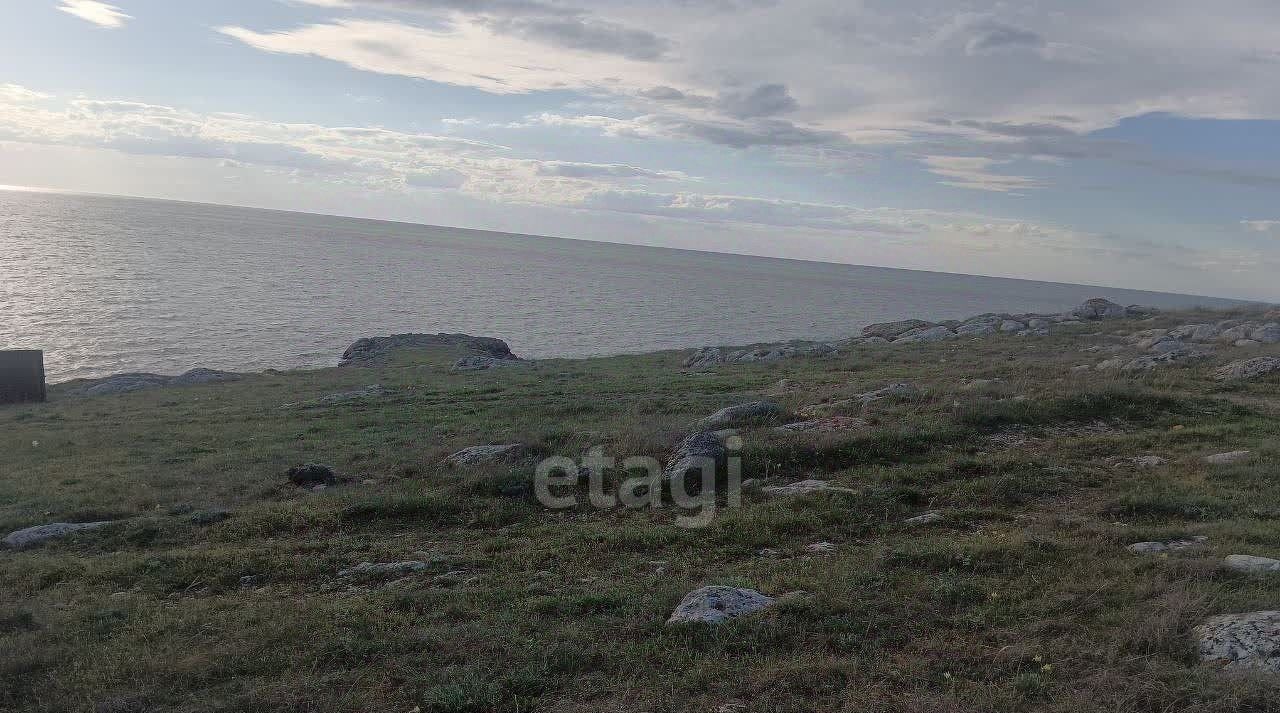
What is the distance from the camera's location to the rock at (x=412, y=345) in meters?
52.2

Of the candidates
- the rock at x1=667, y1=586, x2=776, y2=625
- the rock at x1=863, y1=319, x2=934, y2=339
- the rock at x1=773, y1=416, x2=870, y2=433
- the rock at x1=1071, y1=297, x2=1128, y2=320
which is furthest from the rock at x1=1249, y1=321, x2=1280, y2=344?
the rock at x1=667, y1=586, x2=776, y2=625

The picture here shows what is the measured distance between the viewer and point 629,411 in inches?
952

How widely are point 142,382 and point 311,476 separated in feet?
99.0

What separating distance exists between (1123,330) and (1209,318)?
23.3 feet

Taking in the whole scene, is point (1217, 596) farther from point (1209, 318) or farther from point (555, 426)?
point (1209, 318)

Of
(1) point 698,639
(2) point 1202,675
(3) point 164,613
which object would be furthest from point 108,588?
(2) point 1202,675

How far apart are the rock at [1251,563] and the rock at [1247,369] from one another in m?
17.7

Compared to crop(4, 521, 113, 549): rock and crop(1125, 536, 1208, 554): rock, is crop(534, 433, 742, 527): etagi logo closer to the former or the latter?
crop(1125, 536, 1208, 554): rock

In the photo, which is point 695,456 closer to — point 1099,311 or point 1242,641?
point 1242,641

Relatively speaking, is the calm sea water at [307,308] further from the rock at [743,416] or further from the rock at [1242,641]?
the rock at [1242,641]

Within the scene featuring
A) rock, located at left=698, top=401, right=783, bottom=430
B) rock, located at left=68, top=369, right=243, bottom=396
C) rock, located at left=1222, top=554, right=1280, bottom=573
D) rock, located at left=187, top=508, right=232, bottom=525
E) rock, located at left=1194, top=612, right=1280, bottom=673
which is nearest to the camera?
rock, located at left=1194, top=612, right=1280, bottom=673

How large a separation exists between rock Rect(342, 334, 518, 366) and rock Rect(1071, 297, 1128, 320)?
39997 mm

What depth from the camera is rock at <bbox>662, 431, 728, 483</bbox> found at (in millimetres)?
15172

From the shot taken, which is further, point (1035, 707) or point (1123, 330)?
point (1123, 330)
